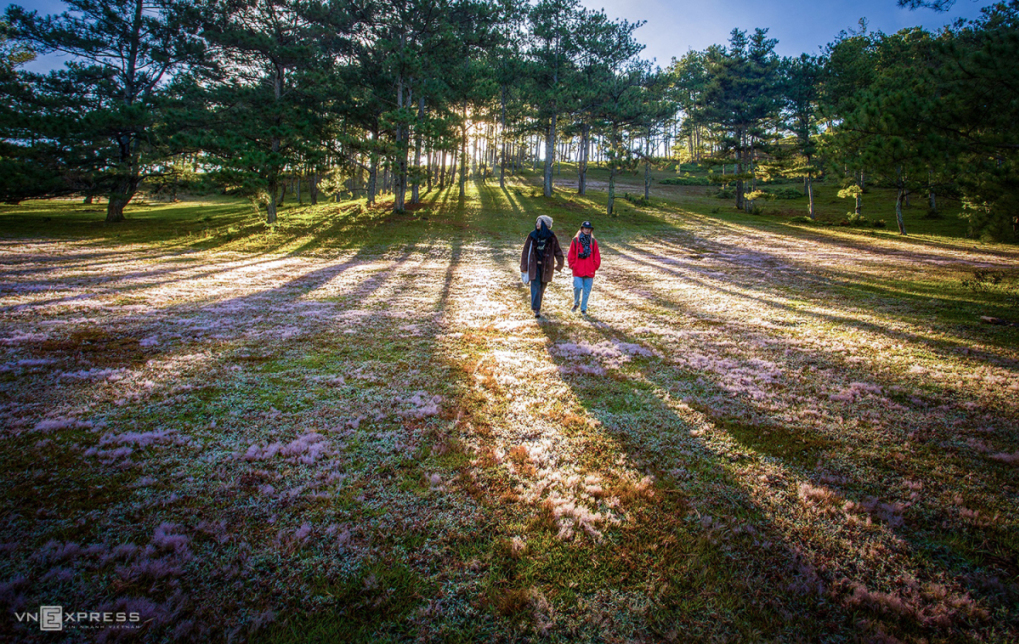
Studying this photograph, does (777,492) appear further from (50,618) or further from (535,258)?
(535,258)

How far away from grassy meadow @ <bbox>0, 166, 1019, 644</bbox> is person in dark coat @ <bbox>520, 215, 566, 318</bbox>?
1215 mm

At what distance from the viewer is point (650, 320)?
36.8 feet

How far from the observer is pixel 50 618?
260 centimetres

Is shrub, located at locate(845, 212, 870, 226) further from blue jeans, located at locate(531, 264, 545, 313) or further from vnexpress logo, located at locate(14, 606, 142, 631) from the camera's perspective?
vnexpress logo, located at locate(14, 606, 142, 631)

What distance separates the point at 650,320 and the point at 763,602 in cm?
884

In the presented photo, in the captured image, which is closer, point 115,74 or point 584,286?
point 584,286

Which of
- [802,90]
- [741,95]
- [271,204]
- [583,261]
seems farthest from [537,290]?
[802,90]

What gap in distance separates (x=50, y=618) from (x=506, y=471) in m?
3.59

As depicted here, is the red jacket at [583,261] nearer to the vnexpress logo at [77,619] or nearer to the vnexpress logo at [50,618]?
the vnexpress logo at [77,619]

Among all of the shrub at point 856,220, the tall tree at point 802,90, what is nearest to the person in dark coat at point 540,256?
the shrub at point 856,220

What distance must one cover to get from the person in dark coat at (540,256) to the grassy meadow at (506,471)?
1.22 metres

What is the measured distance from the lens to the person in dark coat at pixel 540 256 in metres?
10.2

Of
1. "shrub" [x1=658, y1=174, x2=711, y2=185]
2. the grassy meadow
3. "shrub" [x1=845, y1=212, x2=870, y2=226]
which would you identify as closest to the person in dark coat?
the grassy meadow

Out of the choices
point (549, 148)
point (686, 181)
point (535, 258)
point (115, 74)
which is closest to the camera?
point (535, 258)
